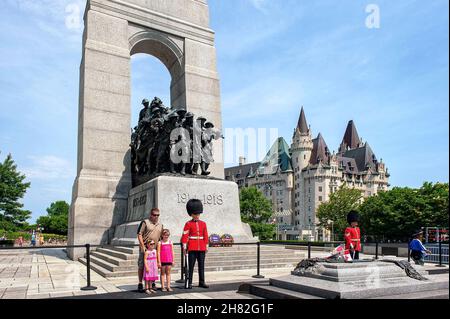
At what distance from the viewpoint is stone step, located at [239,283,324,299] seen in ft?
21.4

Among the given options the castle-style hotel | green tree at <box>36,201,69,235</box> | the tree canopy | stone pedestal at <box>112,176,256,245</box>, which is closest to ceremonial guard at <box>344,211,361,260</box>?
stone pedestal at <box>112,176,256,245</box>

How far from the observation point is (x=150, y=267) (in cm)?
836

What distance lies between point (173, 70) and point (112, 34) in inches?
182

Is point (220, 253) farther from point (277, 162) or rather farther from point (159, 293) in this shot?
point (277, 162)

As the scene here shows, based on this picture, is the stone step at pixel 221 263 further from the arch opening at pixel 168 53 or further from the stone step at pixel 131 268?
the arch opening at pixel 168 53

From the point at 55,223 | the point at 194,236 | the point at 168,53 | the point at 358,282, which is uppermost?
the point at 168,53

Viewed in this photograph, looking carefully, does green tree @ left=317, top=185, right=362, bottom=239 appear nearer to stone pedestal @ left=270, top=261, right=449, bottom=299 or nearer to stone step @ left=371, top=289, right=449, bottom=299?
Result: stone pedestal @ left=270, top=261, right=449, bottom=299

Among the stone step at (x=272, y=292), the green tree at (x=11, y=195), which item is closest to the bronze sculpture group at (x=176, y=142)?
the stone step at (x=272, y=292)

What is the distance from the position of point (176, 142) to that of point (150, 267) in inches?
385

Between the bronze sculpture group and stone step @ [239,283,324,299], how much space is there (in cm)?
978

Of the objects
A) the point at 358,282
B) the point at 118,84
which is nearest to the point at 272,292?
the point at 358,282
